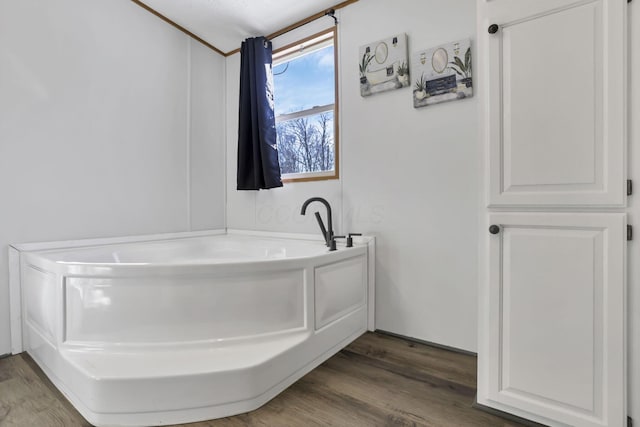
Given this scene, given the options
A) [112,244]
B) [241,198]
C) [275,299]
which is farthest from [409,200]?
[112,244]

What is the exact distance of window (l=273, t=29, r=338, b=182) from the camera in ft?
8.21

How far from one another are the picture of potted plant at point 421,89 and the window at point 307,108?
625 mm

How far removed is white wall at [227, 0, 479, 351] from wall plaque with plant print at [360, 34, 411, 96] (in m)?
0.05

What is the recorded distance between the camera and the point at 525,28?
1225 mm

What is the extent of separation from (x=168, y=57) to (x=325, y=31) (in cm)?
131

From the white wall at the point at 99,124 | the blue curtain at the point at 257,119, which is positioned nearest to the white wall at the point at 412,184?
the blue curtain at the point at 257,119

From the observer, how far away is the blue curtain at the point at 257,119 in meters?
2.61

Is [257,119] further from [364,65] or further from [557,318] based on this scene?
[557,318]

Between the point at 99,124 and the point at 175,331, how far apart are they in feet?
5.44

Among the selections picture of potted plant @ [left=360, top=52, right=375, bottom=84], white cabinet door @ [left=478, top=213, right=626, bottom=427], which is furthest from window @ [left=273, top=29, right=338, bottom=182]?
white cabinet door @ [left=478, top=213, right=626, bottom=427]

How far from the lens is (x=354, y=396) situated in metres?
1.45

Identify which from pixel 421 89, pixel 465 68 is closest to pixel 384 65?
pixel 421 89

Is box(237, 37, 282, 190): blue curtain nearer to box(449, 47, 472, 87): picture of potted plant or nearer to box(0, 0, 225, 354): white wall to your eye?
box(0, 0, 225, 354): white wall

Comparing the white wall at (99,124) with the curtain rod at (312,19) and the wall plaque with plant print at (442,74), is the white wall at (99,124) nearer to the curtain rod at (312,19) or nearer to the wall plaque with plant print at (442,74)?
the curtain rod at (312,19)
